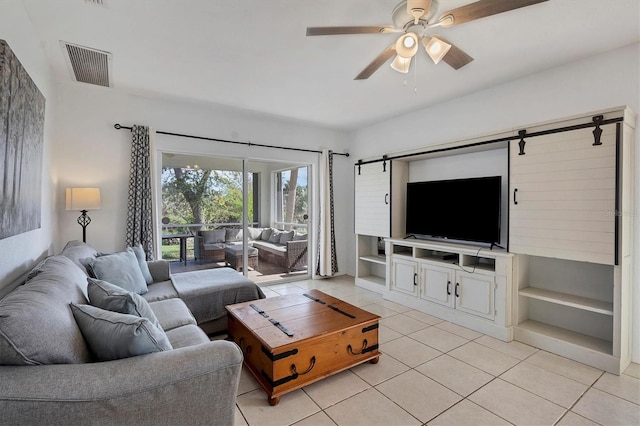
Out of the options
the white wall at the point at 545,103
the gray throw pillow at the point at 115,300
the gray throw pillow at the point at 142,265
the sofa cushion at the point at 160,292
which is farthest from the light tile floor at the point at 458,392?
the gray throw pillow at the point at 142,265

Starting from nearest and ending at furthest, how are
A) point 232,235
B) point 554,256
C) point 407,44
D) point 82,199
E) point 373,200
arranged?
1. point 407,44
2. point 554,256
3. point 82,199
4. point 373,200
5. point 232,235

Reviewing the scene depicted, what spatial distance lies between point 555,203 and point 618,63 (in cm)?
130

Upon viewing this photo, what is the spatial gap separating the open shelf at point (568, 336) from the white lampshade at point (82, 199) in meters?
4.56

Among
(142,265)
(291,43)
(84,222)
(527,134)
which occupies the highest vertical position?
(291,43)

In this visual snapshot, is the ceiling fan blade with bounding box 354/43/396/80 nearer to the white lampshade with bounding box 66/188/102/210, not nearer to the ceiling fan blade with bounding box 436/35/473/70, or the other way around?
the ceiling fan blade with bounding box 436/35/473/70

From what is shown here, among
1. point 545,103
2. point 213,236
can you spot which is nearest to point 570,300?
point 545,103

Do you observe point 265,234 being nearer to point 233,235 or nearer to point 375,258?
point 233,235

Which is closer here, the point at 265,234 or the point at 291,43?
the point at 291,43

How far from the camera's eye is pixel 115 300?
1582 mm

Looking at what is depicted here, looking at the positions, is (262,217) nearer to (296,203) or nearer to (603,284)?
(296,203)

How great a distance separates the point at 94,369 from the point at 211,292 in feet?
6.03

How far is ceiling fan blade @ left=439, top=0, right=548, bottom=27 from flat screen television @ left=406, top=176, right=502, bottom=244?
1907 millimetres

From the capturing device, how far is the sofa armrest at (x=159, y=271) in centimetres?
322

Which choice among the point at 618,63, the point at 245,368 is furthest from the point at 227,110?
the point at 618,63
